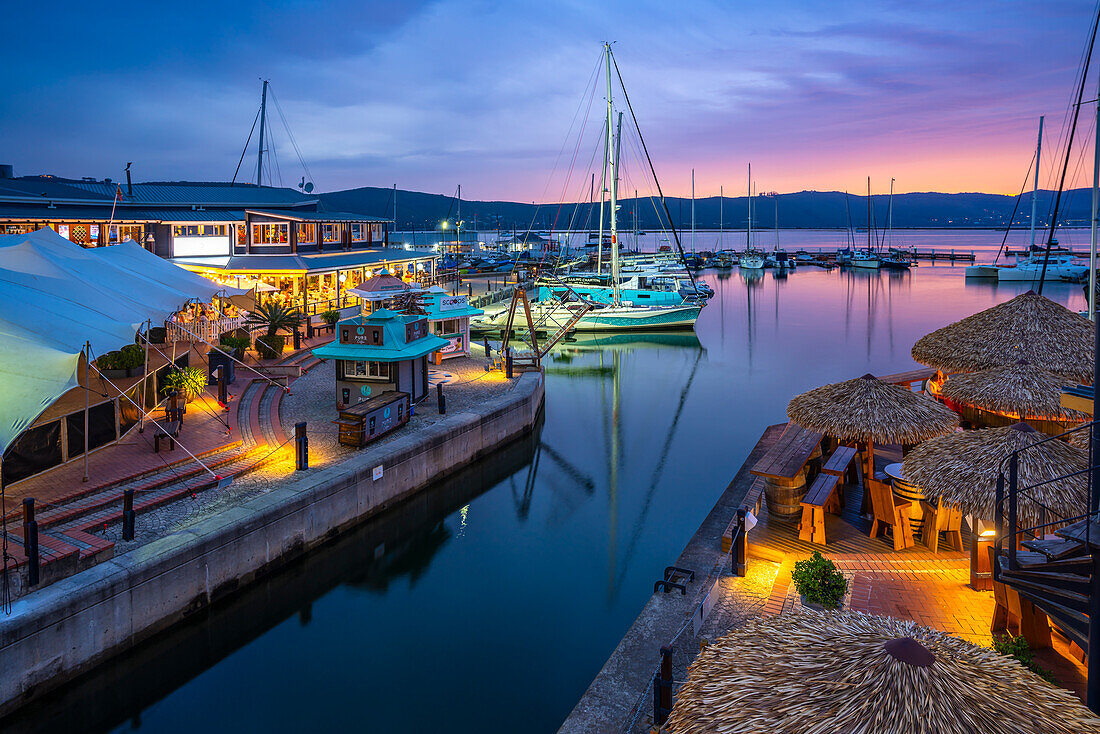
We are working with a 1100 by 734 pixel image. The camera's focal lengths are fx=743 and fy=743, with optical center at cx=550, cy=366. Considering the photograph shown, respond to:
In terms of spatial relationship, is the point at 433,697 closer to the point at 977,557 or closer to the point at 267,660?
the point at 267,660

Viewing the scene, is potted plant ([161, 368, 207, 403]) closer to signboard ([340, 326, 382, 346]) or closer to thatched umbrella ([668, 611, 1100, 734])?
signboard ([340, 326, 382, 346])

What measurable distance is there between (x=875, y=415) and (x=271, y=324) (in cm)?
2267

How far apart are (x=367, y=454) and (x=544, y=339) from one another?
27.8 meters

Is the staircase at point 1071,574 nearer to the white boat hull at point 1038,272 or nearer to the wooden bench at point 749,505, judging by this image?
the wooden bench at point 749,505

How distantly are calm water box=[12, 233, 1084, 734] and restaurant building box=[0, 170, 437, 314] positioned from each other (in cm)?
1756

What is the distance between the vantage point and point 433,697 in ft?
35.6

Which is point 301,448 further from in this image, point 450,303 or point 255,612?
point 450,303

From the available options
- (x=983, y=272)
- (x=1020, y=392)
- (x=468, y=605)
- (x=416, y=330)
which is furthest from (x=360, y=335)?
(x=983, y=272)

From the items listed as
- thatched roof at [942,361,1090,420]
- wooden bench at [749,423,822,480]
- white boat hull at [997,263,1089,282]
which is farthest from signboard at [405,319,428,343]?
white boat hull at [997,263,1089,282]

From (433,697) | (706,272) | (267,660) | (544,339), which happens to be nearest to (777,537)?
(433,697)

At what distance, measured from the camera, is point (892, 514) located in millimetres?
11234

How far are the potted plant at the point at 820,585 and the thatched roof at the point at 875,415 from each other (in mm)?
3866

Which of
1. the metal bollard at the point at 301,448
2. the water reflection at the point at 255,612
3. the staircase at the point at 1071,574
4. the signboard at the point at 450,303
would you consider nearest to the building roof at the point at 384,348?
the water reflection at the point at 255,612

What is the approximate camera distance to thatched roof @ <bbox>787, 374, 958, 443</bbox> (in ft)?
41.2
